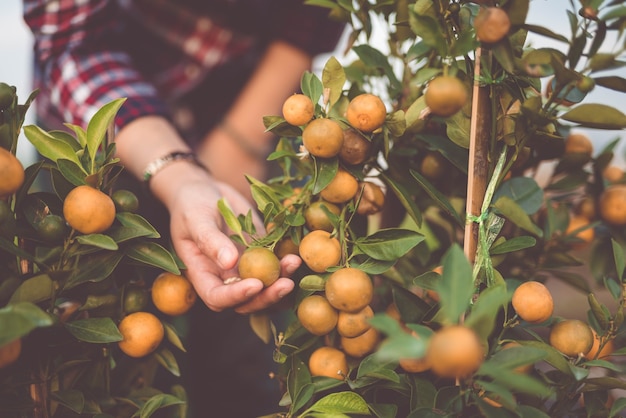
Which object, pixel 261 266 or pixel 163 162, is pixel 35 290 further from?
pixel 163 162

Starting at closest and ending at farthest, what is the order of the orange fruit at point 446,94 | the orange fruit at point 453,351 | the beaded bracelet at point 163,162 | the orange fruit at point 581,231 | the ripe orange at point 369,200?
the orange fruit at point 453,351
the orange fruit at point 446,94
the ripe orange at point 369,200
the orange fruit at point 581,231
the beaded bracelet at point 163,162

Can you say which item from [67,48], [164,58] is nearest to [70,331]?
[67,48]

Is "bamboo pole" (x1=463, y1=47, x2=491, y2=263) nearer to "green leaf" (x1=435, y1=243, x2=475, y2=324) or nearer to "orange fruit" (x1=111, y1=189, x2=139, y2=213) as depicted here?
"green leaf" (x1=435, y1=243, x2=475, y2=324)

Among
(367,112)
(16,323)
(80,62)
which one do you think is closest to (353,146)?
(367,112)

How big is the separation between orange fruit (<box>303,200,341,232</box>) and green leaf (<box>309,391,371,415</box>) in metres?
0.18

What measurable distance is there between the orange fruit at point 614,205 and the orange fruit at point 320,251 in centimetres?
42

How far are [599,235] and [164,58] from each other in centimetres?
106

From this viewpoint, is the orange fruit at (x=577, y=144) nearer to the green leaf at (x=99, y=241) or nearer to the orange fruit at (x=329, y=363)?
the orange fruit at (x=329, y=363)

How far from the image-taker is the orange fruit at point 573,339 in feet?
1.81

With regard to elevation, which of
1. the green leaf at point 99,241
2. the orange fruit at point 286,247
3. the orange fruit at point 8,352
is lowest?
the orange fruit at point 286,247

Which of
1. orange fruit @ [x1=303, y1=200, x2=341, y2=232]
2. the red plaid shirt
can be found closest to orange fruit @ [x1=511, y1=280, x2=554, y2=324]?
orange fruit @ [x1=303, y1=200, x2=341, y2=232]

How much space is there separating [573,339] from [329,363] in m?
0.26

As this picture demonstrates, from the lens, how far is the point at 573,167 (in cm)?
75

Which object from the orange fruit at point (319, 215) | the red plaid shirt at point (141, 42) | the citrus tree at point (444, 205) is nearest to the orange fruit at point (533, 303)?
the citrus tree at point (444, 205)
